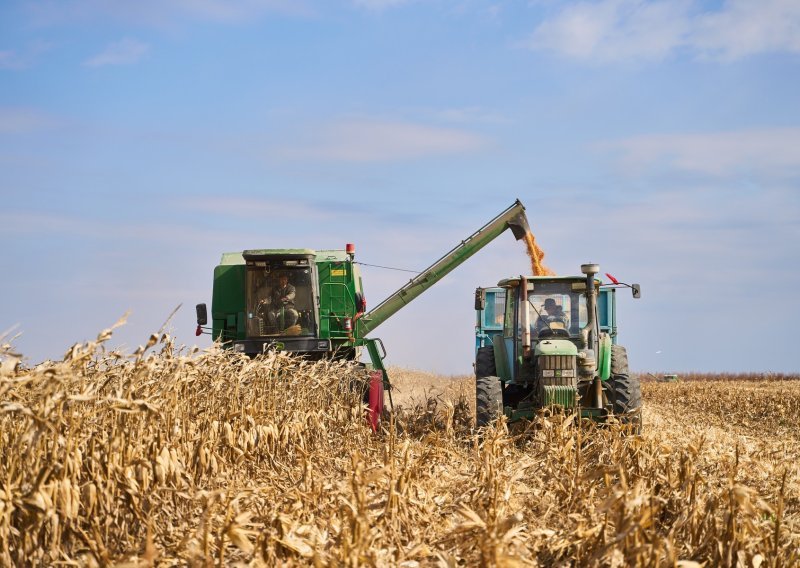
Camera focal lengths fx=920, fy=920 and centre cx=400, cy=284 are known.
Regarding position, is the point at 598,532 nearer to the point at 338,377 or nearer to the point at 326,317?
the point at 338,377

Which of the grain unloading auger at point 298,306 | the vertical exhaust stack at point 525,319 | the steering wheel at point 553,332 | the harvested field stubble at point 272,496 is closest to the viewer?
the harvested field stubble at point 272,496

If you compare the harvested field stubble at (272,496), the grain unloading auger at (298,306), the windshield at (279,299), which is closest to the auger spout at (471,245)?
the grain unloading auger at (298,306)

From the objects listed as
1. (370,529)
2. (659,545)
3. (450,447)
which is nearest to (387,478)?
(370,529)

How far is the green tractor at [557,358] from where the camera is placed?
10383 mm

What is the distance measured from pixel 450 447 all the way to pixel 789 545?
152 inches

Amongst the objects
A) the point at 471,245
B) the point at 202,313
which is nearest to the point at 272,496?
the point at 202,313

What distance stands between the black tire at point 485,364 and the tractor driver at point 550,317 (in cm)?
91

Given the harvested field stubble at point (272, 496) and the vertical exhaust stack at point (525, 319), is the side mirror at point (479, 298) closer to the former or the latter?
the vertical exhaust stack at point (525, 319)

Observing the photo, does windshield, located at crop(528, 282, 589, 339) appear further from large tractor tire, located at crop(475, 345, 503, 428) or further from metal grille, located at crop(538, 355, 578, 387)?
large tractor tire, located at crop(475, 345, 503, 428)

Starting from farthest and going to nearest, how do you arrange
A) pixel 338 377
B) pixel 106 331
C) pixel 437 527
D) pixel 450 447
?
pixel 338 377 → pixel 450 447 → pixel 437 527 → pixel 106 331

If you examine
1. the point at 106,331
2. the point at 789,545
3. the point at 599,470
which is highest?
the point at 106,331

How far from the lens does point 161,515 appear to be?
5.78 metres

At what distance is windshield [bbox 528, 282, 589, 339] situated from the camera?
437 inches

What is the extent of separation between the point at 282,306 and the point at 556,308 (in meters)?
3.97
